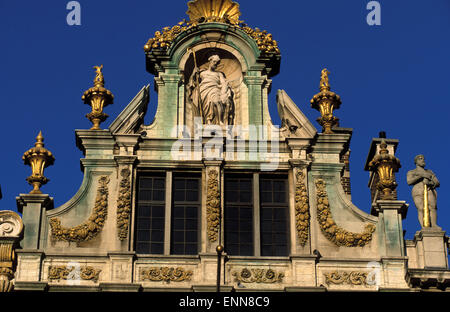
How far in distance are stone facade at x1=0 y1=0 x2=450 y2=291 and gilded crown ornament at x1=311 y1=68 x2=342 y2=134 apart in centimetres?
34

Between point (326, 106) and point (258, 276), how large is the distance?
556cm

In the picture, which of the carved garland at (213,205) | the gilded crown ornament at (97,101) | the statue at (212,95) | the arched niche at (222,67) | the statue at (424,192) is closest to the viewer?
the carved garland at (213,205)

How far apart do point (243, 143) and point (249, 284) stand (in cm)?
421

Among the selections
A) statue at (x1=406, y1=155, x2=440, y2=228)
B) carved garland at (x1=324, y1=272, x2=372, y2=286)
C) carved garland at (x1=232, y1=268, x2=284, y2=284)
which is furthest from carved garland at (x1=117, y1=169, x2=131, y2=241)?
statue at (x1=406, y1=155, x2=440, y2=228)

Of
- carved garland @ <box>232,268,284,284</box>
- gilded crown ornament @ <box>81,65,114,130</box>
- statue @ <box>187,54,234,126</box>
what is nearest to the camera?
carved garland @ <box>232,268,284,284</box>

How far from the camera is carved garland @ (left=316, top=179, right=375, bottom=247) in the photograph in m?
32.1

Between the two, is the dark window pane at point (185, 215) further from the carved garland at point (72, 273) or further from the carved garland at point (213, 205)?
the carved garland at point (72, 273)

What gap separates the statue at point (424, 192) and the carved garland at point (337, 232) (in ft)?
4.61

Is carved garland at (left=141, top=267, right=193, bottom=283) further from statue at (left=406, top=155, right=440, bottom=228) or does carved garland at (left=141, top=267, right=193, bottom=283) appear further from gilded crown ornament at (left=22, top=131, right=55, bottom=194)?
statue at (left=406, top=155, right=440, bottom=228)

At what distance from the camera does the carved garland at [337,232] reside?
105ft

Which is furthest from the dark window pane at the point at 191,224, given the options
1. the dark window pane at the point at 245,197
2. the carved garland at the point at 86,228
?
the carved garland at the point at 86,228

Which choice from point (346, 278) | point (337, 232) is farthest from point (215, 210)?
point (346, 278)

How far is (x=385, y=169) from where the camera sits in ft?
109
